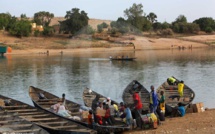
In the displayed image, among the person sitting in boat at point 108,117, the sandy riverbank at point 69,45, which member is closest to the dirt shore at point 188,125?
the person sitting in boat at point 108,117

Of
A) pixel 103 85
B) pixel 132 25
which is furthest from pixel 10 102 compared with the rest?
pixel 132 25

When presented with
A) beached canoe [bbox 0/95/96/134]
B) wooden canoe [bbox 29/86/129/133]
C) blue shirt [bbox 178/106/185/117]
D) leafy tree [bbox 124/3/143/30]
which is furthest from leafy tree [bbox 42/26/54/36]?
blue shirt [bbox 178/106/185/117]

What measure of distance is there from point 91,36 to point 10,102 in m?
64.2

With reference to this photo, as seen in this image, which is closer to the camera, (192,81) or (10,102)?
(10,102)

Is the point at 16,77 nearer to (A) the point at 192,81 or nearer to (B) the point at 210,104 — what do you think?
(A) the point at 192,81

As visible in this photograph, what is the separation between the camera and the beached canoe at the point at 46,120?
14.4 metres

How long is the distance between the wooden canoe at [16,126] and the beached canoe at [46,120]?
2.66 feet

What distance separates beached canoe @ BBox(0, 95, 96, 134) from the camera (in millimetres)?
14411

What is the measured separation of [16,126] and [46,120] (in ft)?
6.36

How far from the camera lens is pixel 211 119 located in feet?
A: 54.9

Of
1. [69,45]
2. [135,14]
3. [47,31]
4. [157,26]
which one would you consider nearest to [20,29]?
[47,31]

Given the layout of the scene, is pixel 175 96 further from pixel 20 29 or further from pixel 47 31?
pixel 47 31

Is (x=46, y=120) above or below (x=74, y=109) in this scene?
above

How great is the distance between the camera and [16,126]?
47.1 ft
